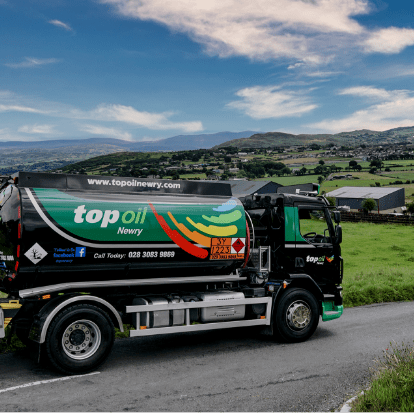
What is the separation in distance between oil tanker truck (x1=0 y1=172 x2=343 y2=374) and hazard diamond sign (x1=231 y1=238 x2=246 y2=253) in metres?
0.02

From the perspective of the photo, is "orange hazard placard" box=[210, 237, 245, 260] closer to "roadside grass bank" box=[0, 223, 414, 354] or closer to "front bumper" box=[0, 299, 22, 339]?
"roadside grass bank" box=[0, 223, 414, 354]

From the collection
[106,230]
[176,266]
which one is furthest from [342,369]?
[106,230]

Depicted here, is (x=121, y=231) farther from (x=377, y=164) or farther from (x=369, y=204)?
(x=377, y=164)

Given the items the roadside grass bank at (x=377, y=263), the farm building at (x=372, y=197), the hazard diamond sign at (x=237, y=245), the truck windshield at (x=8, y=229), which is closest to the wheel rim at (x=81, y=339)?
the truck windshield at (x=8, y=229)

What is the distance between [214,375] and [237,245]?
3012 millimetres

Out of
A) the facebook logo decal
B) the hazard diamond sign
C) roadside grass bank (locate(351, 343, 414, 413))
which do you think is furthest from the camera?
the hazard diamond sign

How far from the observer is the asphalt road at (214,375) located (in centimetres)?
663

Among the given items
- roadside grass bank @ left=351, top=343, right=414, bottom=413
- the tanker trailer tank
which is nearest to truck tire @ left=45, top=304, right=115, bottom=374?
the tanker trailer tank

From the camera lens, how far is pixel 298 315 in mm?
10430

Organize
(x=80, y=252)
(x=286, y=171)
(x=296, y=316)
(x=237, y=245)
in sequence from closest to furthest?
1. (x=80, y=252)
2. (x=237, y=245)
3. (x=296, y=316)
4. (x=286, y=171)

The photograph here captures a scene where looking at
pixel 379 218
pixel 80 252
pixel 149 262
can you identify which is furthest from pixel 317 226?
pixel 379 218

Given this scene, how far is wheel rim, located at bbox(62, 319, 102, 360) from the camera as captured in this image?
26.1ft

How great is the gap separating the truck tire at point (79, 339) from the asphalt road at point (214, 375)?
0.30 m

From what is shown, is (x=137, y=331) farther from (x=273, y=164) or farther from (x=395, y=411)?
(x=273, y=164)
